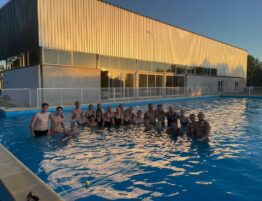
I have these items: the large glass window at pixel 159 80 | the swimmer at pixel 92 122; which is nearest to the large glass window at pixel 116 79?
the large glass window at pixel 159 80

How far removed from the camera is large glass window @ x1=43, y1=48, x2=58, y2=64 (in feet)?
47.6

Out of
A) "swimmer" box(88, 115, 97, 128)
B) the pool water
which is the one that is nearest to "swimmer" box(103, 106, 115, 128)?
"swimmer" box(88, 115, 97, 128)

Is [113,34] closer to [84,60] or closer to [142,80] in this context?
[84,60]

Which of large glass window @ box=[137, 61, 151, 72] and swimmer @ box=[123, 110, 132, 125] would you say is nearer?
swimmer @ box=[123, 110, 132, 125]

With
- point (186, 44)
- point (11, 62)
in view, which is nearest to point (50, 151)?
point (11, 62)

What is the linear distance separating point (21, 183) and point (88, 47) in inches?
579

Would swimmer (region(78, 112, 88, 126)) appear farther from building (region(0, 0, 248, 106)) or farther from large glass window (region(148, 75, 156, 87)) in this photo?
large glass window (region(148, 75, 156, 87))

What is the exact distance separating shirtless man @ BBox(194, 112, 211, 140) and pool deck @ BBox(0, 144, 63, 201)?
16.4 feet

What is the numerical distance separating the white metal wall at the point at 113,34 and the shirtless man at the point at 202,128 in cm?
1151

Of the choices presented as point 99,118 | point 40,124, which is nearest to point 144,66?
point 99,118

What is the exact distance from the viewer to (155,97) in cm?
2083

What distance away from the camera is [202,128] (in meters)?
6.87

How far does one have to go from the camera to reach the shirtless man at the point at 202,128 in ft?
22.2

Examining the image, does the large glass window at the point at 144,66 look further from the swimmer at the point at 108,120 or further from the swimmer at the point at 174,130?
the swimmer at the point at 174,130
